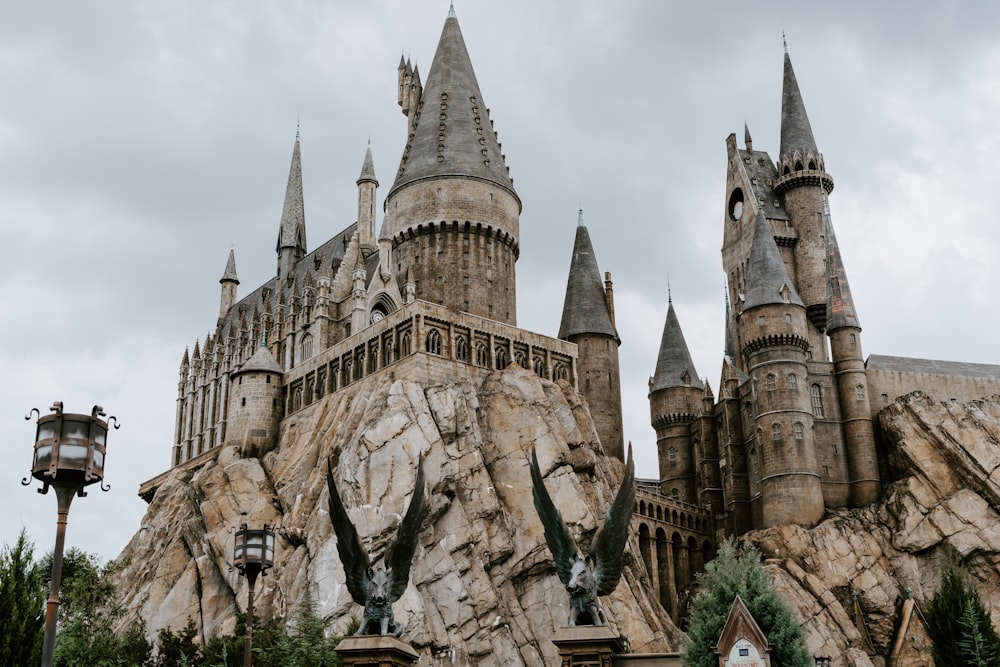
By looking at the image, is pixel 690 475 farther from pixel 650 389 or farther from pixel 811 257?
pixel 811 257

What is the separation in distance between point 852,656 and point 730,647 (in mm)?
43707

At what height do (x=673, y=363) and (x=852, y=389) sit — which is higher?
(x=673, y=363)

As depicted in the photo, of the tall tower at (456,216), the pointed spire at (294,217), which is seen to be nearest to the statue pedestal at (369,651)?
the tall tower at (456,216)

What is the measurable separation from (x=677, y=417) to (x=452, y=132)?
78.0 ft

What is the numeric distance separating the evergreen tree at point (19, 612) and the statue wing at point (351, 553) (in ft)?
28.3

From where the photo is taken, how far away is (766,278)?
7006 cm

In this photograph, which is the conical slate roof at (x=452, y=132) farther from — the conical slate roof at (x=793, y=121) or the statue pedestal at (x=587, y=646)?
the statue pedestal at (x=587, y=646)

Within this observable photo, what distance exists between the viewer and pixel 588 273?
249 ft

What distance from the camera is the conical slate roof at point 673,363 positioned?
76.1 metres

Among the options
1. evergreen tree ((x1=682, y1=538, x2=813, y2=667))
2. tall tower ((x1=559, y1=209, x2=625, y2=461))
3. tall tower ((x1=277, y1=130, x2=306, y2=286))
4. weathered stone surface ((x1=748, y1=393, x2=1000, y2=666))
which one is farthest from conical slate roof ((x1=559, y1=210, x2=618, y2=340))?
evergreen tree ((x1=682, y1=538, x2=813, y2=667))

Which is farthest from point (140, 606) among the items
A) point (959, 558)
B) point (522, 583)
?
point (959, 558)

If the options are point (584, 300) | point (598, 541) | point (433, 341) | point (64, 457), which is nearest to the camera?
point (64, 457)

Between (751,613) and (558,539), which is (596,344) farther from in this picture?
(558,539)

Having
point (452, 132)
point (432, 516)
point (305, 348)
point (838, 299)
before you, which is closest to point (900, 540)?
point (838, 299)
